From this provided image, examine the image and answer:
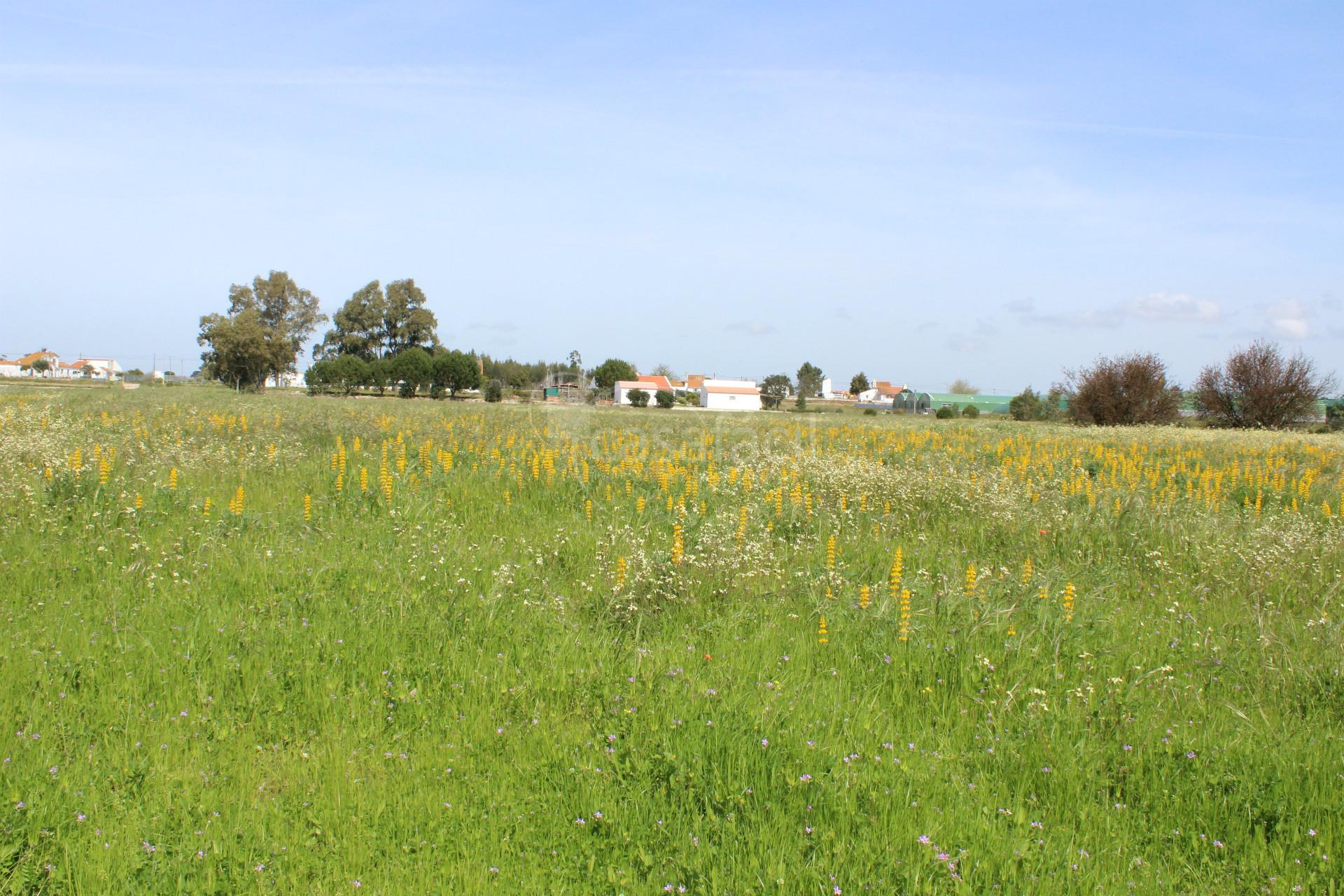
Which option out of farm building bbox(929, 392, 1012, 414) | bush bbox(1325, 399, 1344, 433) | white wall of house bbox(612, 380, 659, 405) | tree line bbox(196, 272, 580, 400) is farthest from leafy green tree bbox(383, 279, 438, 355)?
bush bbox(1325, 399, 1344, 433)

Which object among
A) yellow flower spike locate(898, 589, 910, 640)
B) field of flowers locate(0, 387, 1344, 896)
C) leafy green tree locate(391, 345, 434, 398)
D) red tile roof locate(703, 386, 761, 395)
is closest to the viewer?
field of flowers locate(0, 387, 1344, 896)

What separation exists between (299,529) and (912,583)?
16.8 ft

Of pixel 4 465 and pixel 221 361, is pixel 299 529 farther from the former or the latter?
pixel 221 361

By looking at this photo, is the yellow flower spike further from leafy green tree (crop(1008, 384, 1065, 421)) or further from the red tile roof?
the red tile roof

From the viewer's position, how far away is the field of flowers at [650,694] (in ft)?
9.68

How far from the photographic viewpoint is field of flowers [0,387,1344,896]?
116 inches

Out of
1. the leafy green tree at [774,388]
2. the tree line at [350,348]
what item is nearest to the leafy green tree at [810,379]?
the leafy green tree at [774,388]

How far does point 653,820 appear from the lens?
3.12m

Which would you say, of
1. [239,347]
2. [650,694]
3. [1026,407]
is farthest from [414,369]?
[650,694]

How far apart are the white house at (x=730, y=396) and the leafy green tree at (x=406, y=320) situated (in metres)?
31.4

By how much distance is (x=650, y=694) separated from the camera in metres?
4.07

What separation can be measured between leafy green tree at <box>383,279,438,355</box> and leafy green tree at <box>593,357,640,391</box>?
19.3 m

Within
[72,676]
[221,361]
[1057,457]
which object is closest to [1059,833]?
[72,676]

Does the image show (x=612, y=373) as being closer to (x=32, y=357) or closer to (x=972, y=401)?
(x=972, y=401)
